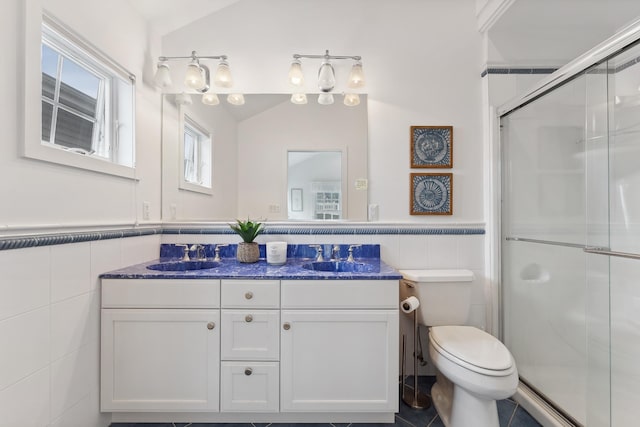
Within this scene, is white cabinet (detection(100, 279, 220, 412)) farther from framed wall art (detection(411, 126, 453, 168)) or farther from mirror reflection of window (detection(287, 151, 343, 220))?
framed wall art (detection(411, 126, 453, 168))

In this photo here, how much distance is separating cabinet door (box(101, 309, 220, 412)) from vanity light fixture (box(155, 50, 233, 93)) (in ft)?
4.49

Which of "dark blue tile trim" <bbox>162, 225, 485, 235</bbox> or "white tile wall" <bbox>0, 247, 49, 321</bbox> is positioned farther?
"dark blue tile trim" <bbox>162, 225, 485, 235</bbox>

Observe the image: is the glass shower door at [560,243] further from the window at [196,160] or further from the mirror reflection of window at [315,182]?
the window at [196,160]

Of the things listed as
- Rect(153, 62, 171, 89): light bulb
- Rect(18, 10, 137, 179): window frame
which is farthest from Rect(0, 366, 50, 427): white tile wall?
Rect(153, 62, 171, 89): light bulb

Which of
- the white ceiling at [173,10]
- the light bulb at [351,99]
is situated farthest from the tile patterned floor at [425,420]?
the white ceiling at [173,10]

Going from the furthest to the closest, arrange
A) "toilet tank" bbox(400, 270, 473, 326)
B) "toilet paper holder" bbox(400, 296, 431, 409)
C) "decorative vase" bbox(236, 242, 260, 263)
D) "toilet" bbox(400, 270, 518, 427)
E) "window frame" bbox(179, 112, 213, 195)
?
1. "window frame" bbox(179, 112, 213, 195)
2. "decorative vase" bbox(236, 242, 260, 263)
3. "toilet tank" bbox(400, 270, 473, 326)
4. "toilet paper holder" bbox(400, 296, 431, 409)
5. "toilet" bbox(400, 270, 518, 427)

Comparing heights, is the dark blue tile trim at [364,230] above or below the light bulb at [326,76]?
below

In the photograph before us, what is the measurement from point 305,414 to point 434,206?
1463 mm

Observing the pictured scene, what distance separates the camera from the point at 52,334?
3.90 ft

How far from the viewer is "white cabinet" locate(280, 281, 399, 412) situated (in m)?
1.44

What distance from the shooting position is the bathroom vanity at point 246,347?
4.71 feet

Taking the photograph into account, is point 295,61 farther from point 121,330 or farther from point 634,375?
point 634,375

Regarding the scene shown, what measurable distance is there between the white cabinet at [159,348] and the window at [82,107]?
2.14 feet

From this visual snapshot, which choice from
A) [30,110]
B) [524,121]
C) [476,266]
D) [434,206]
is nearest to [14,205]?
[30,110]
